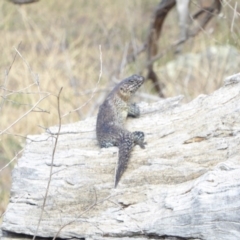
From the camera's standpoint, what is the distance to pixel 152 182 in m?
3.84

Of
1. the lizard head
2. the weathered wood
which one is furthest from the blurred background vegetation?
the weathered wood

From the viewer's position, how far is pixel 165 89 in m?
7.74

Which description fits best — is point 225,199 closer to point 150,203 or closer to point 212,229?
point 212,229

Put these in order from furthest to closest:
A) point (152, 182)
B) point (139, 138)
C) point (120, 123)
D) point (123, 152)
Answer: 1. point (120, 123)
2. point (139, 138)
3. point (123, 152)
4. point (152, 182)

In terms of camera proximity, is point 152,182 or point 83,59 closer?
point 152,182

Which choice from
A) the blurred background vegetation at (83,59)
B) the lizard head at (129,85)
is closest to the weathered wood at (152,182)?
the lizard head at (129,85)

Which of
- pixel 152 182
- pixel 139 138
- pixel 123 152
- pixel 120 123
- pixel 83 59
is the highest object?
pixel 83 59

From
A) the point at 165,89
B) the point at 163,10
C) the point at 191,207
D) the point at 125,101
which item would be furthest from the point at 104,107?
the point at 165,89

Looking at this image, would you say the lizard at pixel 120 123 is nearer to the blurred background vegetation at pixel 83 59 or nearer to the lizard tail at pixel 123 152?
the lizard tail at pixel 123 152

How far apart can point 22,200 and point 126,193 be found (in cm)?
66

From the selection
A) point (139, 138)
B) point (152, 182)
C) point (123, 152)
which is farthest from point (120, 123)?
point (152, 182)

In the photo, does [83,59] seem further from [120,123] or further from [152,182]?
[152,182]

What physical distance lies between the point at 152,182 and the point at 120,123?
92cm

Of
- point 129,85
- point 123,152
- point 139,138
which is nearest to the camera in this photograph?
point 123,152
